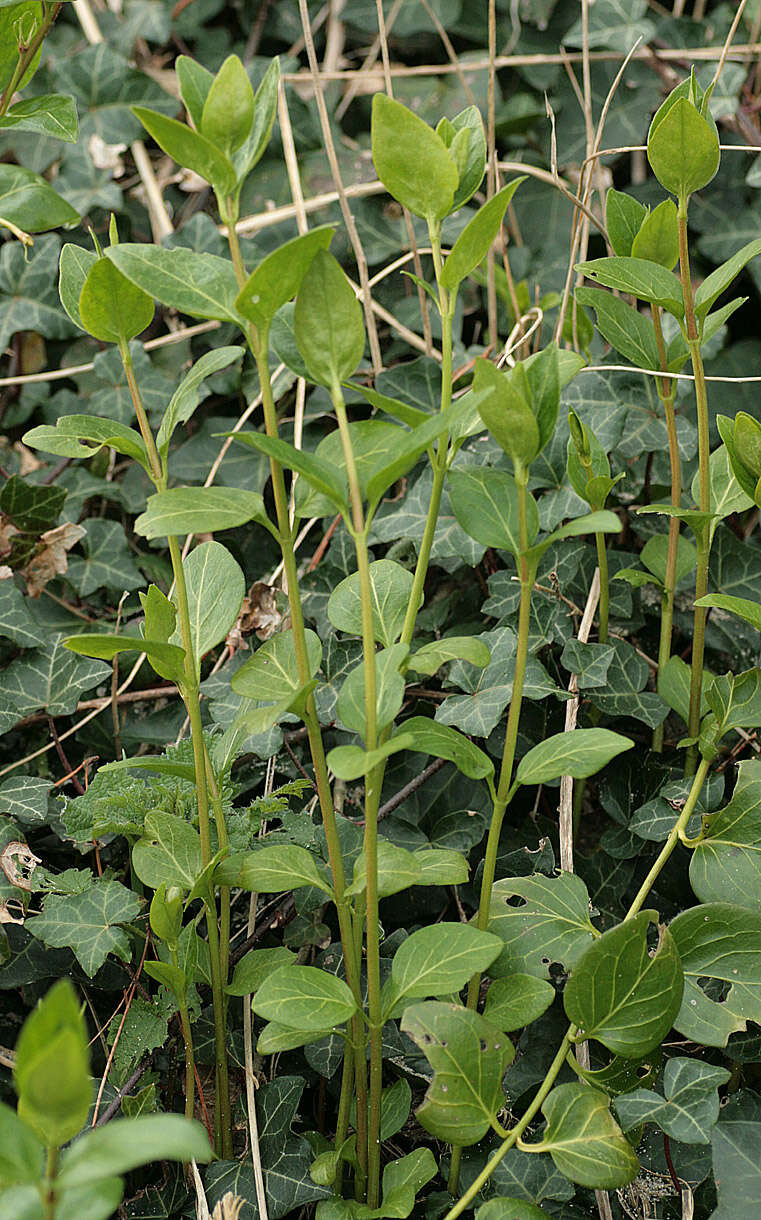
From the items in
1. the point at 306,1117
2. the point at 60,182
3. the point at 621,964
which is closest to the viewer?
the point at 621,964

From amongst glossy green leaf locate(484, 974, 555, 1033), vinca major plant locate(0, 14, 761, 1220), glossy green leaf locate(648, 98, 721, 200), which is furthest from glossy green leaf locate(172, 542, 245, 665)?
glossy green leaf locate(648, 98, 721, 200)

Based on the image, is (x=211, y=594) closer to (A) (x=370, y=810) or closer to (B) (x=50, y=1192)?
(A) (x=370, y=810)

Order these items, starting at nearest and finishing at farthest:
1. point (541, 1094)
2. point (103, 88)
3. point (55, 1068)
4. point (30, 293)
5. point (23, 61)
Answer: point (55, 1068)
point (541, 1094)
point (23, 61)
point (30, 293)
point (103, 88)

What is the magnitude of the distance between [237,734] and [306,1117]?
39cm

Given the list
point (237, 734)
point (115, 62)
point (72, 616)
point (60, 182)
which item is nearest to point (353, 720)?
point (237, 734)

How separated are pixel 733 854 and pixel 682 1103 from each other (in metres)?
0.18

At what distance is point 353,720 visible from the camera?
25.4 inches

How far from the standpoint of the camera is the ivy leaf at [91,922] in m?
0.81

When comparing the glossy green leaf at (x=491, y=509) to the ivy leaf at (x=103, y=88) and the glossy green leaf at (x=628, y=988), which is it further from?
the ivy leaf at (x=103, y=88)

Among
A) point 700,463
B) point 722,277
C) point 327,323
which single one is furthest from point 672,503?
point 327,323

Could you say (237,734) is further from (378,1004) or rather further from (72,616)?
(72,616)

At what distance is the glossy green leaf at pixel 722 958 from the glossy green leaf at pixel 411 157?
50cm

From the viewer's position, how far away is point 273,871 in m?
0.70

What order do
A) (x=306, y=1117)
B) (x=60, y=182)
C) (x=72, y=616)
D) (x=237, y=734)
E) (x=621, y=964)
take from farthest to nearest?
1. (x=60, y=182)
2. (x=72, y=616)
3. (x=306, y=1117)
4. (x=237, y=734)
5. (x=621, y=964)
